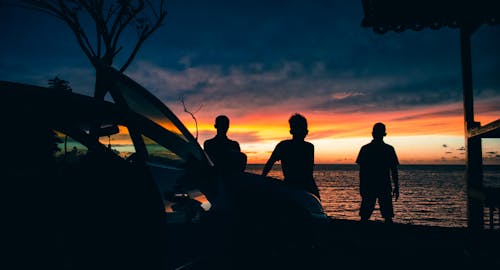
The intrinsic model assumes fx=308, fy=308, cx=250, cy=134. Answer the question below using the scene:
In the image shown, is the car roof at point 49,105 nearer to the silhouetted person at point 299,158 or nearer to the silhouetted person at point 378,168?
the silhouetted person at point 299,158

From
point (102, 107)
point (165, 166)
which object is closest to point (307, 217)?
point (165, 166)

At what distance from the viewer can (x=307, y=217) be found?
2.49 metres

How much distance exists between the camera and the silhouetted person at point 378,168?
622 cm

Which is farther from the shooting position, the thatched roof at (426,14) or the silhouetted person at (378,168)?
the silhouetted person at (378,168)

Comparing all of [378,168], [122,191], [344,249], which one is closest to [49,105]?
[122,191]

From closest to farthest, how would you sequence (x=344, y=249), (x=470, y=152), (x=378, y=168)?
(x=470, y=152)
(x=344, y=249)
(x=378, y=168)

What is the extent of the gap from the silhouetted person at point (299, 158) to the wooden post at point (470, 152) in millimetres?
2078

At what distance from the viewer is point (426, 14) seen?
13.9 feet

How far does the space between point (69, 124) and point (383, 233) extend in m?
5.93

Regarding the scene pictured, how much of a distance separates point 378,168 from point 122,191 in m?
5.54

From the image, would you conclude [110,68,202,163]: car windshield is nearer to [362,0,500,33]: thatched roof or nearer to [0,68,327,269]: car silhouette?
[0,68,327,269]: car silhouette

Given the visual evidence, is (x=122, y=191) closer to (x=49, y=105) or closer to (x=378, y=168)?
(x=49, y=105)

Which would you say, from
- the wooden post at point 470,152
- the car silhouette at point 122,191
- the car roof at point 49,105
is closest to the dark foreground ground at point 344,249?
the car silhouette at point 122,191

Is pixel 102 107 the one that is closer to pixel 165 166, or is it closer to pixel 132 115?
pixel 132 115
